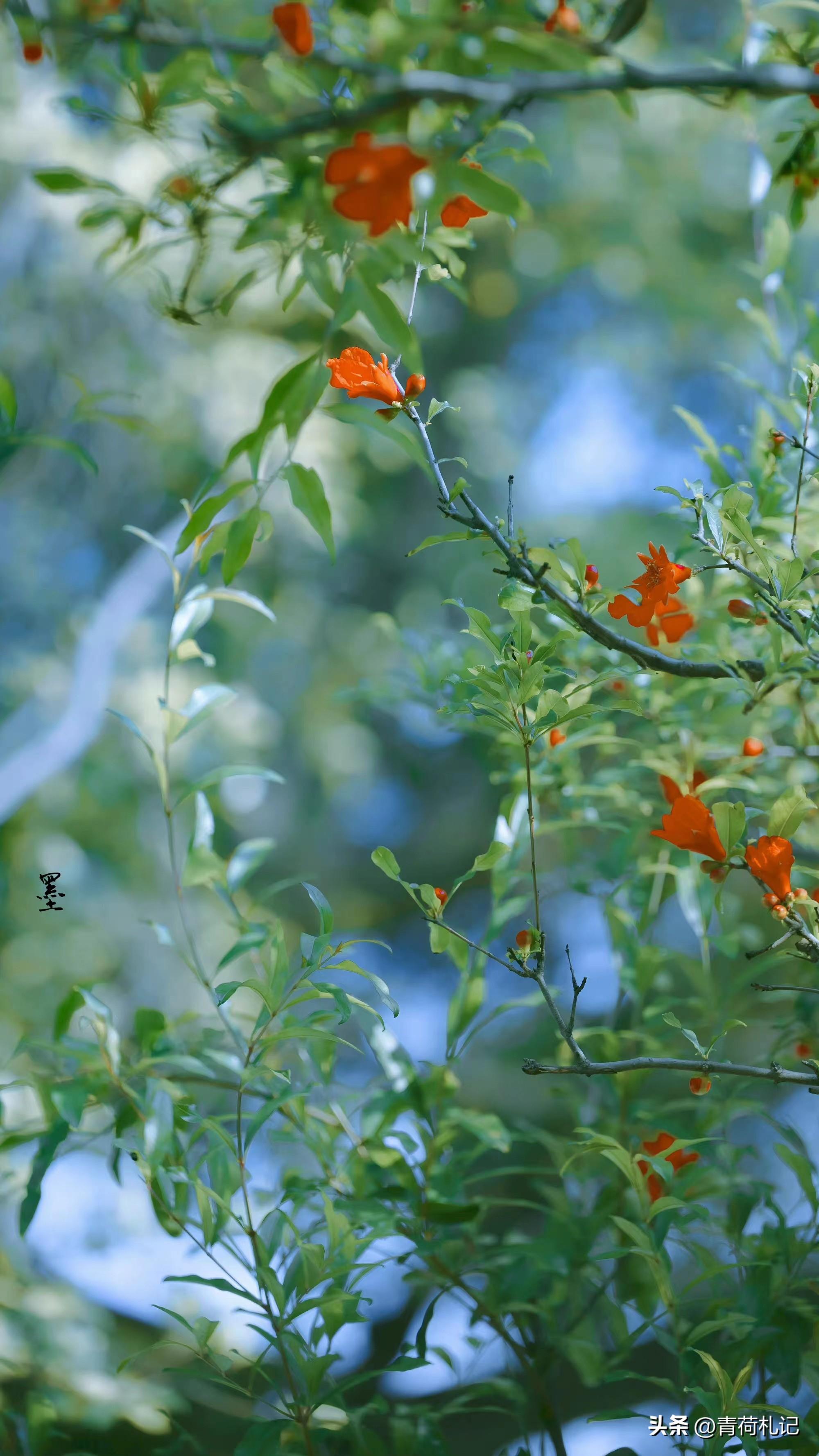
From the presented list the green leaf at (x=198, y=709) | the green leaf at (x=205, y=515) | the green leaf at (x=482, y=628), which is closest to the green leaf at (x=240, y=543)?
the green leaf at (x=205, y=515)

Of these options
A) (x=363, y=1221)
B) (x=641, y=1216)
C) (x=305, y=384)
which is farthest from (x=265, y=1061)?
(x=305, y=384)

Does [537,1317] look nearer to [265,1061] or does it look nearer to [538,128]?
[265,1061]

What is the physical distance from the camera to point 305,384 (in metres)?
Answer: 0.26

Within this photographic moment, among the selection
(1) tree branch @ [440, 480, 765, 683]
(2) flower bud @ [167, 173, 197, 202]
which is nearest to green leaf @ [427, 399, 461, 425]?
(1) tree branch @ [440, 480, 765, 683]

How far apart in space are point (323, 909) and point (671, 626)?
0.82 feet

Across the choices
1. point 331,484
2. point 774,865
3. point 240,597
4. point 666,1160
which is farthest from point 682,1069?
point 331,484

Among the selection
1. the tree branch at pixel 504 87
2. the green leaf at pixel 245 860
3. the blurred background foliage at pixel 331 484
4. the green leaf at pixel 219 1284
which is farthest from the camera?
the blurred background foliage at pixel 331 484

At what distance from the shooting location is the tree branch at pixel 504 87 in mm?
219

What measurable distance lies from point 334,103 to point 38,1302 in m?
1.19

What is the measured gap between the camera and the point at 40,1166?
0.43 m

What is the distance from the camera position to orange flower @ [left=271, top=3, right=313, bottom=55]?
0.26m

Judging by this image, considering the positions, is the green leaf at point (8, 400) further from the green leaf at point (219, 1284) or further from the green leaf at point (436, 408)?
the green leaf at point (219, 1284)

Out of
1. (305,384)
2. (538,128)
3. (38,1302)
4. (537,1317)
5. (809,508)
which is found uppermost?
(538,128)

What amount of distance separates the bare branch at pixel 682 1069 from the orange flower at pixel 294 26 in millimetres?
328
